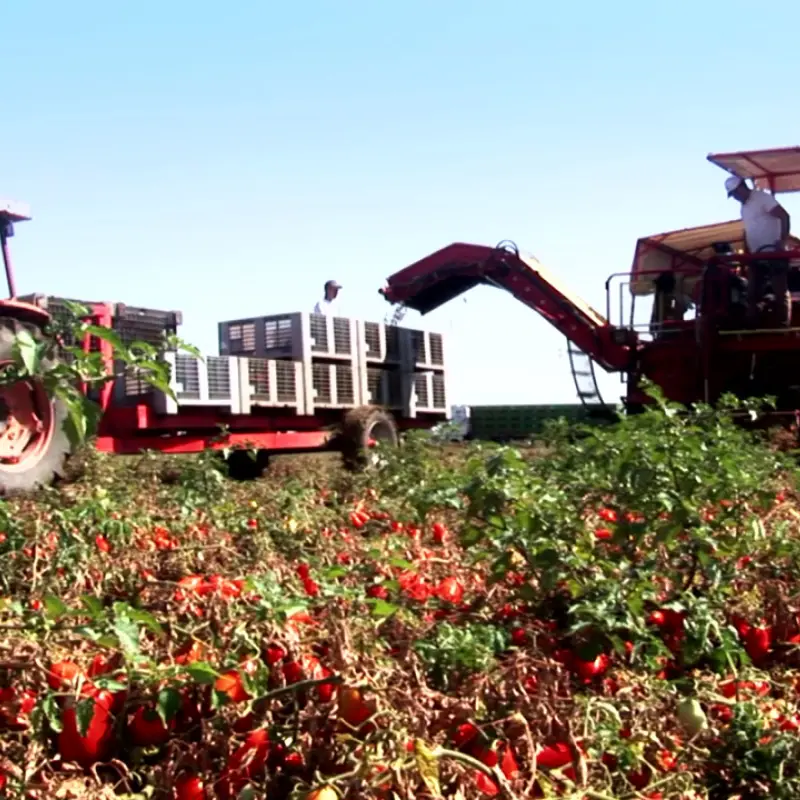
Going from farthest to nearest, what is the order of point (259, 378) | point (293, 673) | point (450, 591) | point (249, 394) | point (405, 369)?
point (405, 369) < point (259, 378) < point (249, 394) < point (450, 591) < point (293, 673)

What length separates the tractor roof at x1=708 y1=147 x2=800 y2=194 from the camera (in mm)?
12242

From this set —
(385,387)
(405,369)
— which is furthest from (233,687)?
(405,369)

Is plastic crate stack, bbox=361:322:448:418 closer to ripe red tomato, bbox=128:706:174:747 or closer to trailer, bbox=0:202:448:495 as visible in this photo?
trailer, bbox=0:202:448:495

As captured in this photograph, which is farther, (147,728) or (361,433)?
(361,433)

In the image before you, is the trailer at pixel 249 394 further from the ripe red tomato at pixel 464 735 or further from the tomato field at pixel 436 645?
the ripe red tomato at pixel 464 735

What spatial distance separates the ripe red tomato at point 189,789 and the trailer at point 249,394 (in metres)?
5.22

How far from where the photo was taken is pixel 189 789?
2451mm

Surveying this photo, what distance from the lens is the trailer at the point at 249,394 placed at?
7.88 m

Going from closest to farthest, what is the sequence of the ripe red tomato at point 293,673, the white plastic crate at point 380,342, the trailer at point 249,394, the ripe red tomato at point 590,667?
the ripe red tomato at point 293,673 → the ripe red tomato at point 590,667 → the trailer at point 249,394 → the white plastic crate at point 380,342

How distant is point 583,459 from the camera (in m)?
5.05

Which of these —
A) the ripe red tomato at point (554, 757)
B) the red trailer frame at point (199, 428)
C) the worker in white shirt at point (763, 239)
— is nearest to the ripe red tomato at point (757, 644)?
the ripe red tomato at point (554, 757)

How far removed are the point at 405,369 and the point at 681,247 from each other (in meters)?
3.66

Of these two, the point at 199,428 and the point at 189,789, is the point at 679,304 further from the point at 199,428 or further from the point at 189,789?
the point at 189,789

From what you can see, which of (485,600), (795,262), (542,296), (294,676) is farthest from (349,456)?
(294,676)
